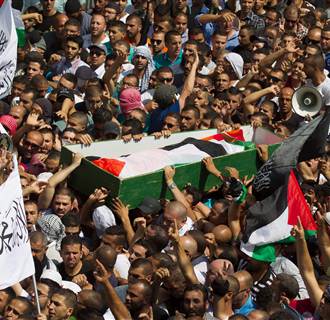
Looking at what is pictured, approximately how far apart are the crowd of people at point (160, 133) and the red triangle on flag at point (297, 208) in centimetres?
16

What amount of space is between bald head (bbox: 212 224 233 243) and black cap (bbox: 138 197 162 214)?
0.56 meters

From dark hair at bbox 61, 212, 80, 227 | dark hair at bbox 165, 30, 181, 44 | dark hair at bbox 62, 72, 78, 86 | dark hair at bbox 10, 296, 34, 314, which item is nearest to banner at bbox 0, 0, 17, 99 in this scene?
dark hair at bbox 61, 212, 80, 227

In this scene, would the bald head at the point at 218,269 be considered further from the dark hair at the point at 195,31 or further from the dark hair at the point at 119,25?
the dark hair at the point at 195,31

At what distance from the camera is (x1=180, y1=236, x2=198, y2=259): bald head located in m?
11.5

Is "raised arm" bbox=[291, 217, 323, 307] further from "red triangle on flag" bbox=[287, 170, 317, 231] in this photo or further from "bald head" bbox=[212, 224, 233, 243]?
"bald head" bbox=[212, 224, 233, 243]

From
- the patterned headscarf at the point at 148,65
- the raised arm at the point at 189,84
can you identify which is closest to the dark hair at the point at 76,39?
the patterned headscarf at the point at 148,65

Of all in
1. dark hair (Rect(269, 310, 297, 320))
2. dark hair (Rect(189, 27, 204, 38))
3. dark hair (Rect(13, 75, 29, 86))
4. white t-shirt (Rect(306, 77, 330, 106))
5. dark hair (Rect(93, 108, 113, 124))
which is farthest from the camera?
dark hair (Rect(189, 27, 204, 38))

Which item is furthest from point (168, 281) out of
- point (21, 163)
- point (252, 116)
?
point (252, 116)

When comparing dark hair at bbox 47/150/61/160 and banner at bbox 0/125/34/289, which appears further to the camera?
dark hair at bbox 47/150/61/160

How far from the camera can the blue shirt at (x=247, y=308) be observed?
432 inches

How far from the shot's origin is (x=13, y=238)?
33.3 ft

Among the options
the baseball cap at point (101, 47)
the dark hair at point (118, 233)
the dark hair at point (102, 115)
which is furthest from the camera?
the baseball cap at point (101, 47)

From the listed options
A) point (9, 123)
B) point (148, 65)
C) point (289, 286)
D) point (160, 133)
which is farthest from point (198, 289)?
point (148, 65)

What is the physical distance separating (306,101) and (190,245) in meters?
3.46
